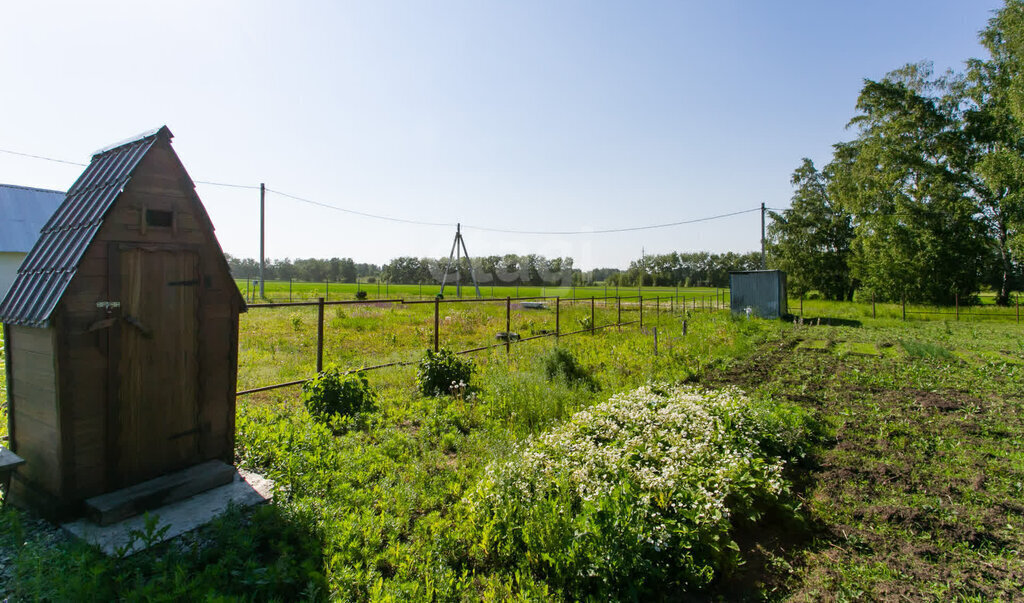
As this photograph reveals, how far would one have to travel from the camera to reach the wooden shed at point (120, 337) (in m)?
2.98

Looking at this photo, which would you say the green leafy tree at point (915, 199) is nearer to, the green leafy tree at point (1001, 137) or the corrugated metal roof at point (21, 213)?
the green leafy tree at point (1001, 137)

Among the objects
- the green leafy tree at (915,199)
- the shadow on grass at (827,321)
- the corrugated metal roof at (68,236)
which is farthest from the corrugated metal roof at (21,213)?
the green leafy tree at (915,199)

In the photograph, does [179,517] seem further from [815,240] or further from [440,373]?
[815,240]

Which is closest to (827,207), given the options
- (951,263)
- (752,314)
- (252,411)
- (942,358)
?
(951,263)

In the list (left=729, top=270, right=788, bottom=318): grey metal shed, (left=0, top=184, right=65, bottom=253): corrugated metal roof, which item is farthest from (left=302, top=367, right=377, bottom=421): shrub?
(left=0, top=184, right=65, bottom=253): corrugated metal roof

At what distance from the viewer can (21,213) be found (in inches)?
819

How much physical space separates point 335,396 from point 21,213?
84.2 ft

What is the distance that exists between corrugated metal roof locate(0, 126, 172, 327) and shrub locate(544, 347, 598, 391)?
5754 millimetres

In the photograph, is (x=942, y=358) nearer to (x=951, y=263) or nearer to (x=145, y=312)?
(x=145, y=312)

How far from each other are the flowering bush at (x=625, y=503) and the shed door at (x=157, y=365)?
7.57 feet

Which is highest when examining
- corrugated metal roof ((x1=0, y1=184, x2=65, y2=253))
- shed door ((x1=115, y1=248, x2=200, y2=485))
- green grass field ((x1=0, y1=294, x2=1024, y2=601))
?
corrugated metal roof ((x1=0, y1=184, x2=65, y2=253))

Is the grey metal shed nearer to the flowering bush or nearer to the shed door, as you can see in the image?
the flowering bush

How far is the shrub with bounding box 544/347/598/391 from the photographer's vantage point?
749 cm

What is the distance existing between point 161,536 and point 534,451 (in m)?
2.54
